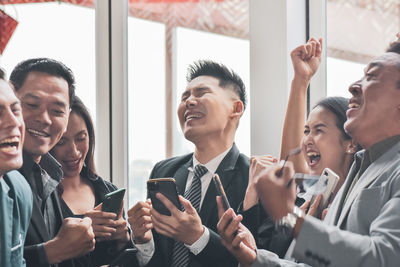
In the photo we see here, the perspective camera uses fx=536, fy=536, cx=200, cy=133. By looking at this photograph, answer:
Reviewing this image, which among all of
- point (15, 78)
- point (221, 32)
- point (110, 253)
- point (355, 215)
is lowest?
point (110, 253)

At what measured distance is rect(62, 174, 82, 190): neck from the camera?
7.29ft

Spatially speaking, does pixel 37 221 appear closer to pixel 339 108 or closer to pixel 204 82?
pixel 204 82

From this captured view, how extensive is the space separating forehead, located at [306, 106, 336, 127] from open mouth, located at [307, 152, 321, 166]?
0.09 m

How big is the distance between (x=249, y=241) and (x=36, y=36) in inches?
68.8

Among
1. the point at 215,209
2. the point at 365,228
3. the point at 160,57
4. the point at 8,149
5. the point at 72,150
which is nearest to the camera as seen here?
the point at 365,228

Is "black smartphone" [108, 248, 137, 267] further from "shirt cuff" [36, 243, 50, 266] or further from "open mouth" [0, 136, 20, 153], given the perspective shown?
"open mouth" [0, 136, 20, 153]

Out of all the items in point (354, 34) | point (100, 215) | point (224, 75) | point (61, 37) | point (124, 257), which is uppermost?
point (61, 37)

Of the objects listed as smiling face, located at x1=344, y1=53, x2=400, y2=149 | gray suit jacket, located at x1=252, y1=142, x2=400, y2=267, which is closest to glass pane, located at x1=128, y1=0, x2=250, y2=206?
smiling face, located at x1=344, y1=53, x2=400, y2=149

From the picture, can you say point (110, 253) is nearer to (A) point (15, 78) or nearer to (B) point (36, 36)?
(A) point (15, 78)

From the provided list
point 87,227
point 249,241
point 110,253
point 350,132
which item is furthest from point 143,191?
point 350,132

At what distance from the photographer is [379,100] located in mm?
1339

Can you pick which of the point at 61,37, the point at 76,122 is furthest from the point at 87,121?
the point at 61,37

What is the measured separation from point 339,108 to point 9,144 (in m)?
1.02

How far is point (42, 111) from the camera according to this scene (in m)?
1.99
